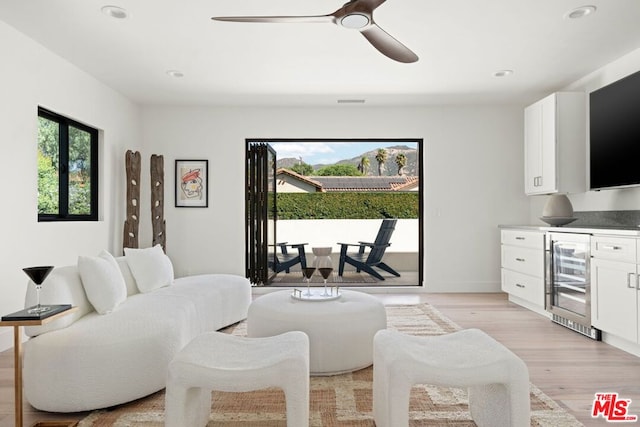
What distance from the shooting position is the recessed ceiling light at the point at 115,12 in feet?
10.3

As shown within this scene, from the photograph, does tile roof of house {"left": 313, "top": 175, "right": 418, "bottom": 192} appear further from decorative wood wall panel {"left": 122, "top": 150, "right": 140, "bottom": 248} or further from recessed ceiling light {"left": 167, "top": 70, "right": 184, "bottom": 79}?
recessed ceiling light {"left": 167, "top": 70, "right": 184, "bottom": 79}

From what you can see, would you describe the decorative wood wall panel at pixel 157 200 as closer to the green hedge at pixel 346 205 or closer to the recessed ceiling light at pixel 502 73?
the recessed ceiling light at pixel 502 73

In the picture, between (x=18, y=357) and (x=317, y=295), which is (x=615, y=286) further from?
(x=18, y=357)

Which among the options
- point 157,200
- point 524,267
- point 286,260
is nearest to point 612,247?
point 524,267

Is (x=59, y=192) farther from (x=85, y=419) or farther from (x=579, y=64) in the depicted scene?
(x=579, y=64)

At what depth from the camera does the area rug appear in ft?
7.19

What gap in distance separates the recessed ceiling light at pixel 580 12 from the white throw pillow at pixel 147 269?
12.2 feet

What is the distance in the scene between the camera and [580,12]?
3.20m

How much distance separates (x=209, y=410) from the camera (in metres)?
2.21

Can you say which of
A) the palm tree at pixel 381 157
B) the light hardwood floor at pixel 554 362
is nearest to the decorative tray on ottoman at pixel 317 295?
the light hardwood floor at pixel 554 362

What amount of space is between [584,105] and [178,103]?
4.70 metres

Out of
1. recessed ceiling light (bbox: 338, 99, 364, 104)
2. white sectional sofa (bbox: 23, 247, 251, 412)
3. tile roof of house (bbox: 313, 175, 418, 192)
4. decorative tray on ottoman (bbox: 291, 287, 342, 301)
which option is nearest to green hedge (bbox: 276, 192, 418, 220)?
tile roof of house (bbox: 313, 175, 418, 192)

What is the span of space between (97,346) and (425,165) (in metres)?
4.60

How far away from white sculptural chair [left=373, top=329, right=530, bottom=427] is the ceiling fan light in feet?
5.69
